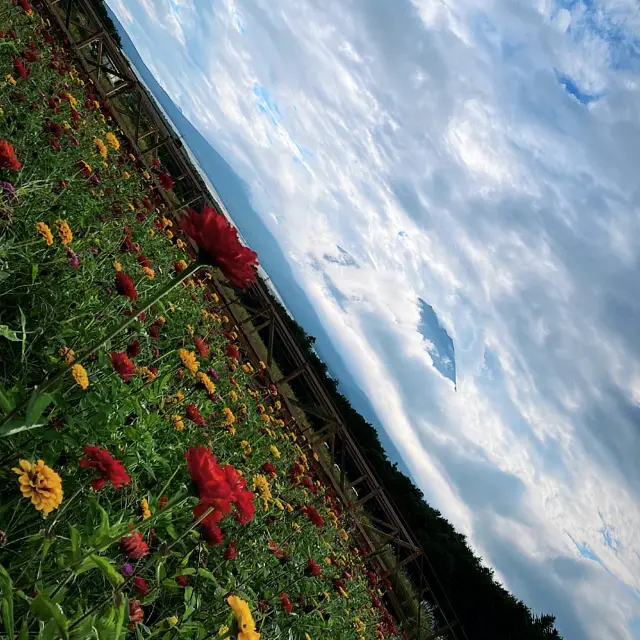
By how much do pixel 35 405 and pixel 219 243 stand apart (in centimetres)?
53

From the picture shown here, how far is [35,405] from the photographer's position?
1106 millimetres

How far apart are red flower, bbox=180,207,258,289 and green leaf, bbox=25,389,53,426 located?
1.52ft

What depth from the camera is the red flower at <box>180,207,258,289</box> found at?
1.21 metres

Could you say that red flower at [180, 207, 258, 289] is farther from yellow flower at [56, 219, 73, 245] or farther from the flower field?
yellow flower at [56, 219, 73, 245]

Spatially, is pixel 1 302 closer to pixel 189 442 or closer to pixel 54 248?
pixel 54 248

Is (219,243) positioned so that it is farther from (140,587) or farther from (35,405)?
(140,587)

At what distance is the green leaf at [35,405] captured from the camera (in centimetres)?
108

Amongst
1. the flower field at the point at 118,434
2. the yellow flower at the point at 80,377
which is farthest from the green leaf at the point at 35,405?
the yellow flower at the point at 80,377

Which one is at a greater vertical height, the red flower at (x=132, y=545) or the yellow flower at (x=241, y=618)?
the yellow flower at (x=241, y=618)

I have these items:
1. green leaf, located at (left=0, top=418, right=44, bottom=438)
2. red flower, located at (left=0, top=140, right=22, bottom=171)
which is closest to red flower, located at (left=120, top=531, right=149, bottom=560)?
green leaf, located at (left=0, top=418, right=44, bottom=438)

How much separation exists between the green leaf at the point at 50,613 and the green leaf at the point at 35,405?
0.34m

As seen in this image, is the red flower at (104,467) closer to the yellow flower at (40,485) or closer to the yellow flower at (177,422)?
the yellow flower at (40,485)

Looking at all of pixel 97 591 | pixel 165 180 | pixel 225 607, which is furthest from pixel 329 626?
pixel 165 180

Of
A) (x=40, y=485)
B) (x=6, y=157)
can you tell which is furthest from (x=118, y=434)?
(x=6, y=157)
